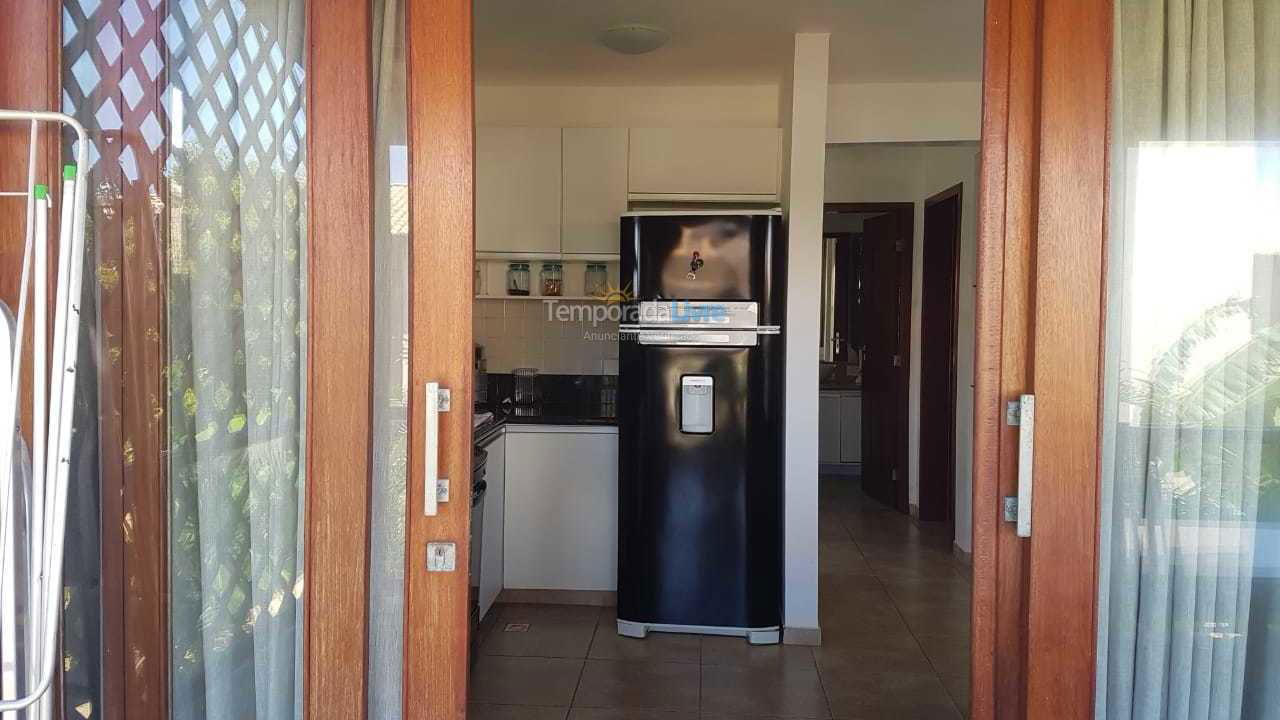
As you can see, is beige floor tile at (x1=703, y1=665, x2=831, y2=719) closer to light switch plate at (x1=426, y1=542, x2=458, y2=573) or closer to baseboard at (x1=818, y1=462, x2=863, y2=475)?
light switch plate at (x1=426, y1=542, x2=458, y2=573)

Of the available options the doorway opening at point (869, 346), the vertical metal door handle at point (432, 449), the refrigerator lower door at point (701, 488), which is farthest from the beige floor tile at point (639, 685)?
the doorway opening at point (869, 346)

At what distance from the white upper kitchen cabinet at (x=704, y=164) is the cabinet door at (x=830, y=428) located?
3330mm

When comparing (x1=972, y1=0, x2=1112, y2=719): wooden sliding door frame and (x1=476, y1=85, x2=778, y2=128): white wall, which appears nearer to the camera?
(x1=972, y1=0, x2=1112, y2=719): wooden sliding door frame

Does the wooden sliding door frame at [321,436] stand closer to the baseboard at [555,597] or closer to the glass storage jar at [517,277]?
the baseboard at [555,597]

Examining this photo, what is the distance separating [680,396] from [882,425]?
9.34 feet

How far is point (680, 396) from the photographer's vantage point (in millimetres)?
3451

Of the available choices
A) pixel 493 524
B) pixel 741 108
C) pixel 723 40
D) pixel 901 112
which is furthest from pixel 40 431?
pixel 901 112

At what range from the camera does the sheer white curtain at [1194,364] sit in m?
1.48

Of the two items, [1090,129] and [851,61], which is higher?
[851,61]

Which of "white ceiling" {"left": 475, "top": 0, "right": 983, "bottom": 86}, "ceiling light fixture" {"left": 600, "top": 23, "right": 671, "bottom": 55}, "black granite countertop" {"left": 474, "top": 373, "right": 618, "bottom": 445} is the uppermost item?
"white ceiling" {"left": 475, "top": 0, "right": 983, "bottom": 86}

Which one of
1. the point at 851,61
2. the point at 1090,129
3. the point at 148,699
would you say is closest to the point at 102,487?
the point at 148,699

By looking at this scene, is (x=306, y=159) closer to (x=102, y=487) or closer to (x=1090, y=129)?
(x=102, y=487)

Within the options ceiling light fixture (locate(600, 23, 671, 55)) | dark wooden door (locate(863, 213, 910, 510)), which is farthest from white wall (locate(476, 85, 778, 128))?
dark wooden door (locate(863, 213, 910, 510))

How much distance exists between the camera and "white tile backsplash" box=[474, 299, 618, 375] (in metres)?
4.42
